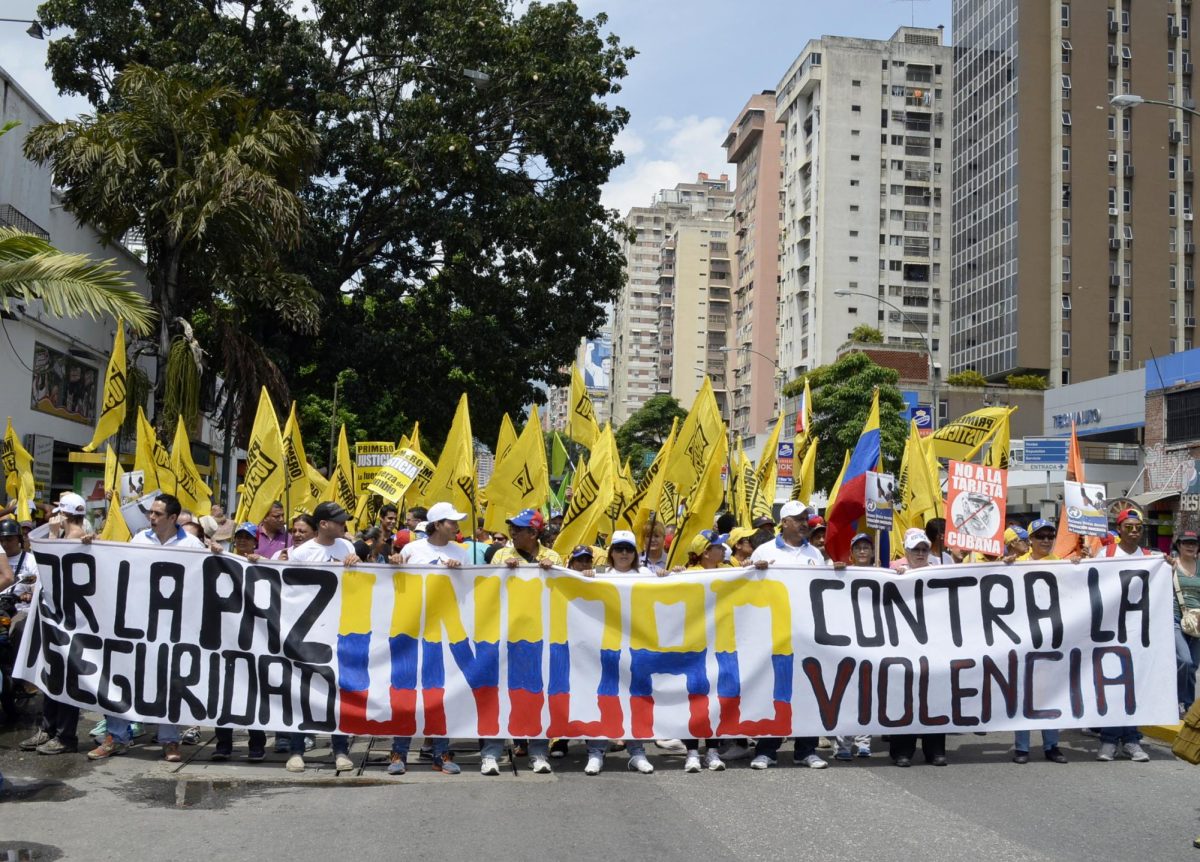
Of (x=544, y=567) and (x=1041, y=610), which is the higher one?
(x=544, y=567)

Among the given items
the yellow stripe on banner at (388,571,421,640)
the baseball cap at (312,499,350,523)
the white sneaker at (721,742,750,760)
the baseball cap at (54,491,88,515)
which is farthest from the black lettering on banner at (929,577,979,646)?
the baseball cap at (54,491,88,515)

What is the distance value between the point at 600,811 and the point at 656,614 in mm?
1890

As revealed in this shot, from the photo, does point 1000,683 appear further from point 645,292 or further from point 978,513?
point 645,292

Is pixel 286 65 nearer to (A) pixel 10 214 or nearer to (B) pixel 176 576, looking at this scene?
(A) pixel 10 214

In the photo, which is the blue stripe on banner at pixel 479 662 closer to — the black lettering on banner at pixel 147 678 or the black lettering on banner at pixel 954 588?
the black lettering on banner at pixel 147 678

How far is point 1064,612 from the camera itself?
918 centimetres

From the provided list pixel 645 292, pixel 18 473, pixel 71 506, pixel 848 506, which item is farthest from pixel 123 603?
pixel 645 292

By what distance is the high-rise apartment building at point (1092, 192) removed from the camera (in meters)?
67.5

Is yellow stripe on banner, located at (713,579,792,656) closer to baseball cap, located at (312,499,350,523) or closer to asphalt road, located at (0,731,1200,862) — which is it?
asphalt road, located at (0,731,1200,862)

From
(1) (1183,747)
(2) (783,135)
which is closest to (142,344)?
(1) (1183,747)

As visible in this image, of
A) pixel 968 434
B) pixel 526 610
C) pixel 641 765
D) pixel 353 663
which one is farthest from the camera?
pixel 968 434

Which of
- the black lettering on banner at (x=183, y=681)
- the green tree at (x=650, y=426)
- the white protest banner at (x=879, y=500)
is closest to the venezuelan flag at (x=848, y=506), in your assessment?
the white protest banner at (x=879, y=500)

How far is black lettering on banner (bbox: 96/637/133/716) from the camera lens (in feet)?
27.9

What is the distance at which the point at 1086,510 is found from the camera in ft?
35.3
